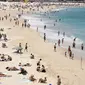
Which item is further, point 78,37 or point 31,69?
point 78,37

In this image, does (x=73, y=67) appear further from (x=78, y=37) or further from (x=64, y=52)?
(x=78, y=37)

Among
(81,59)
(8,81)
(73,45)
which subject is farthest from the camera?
(73,45)

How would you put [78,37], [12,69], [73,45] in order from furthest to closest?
[78,37] → [73,45] → [12,69]

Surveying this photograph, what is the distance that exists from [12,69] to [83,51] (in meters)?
12.7

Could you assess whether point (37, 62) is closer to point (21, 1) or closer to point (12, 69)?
point (12, 69)

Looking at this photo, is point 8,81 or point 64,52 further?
point 64,52

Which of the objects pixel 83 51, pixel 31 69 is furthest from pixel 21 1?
pixel 31 69

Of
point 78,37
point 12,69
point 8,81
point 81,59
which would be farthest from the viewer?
point 78,37

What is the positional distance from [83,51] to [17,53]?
321 inches

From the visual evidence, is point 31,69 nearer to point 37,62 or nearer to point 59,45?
point 37,62

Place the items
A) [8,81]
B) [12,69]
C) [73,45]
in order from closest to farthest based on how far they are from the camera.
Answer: [8,81] → [12,69] → [73,45]

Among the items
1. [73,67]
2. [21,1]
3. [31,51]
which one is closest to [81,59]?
[73,67]

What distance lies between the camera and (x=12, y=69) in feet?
80.8

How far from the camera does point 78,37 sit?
4566 centimetres
